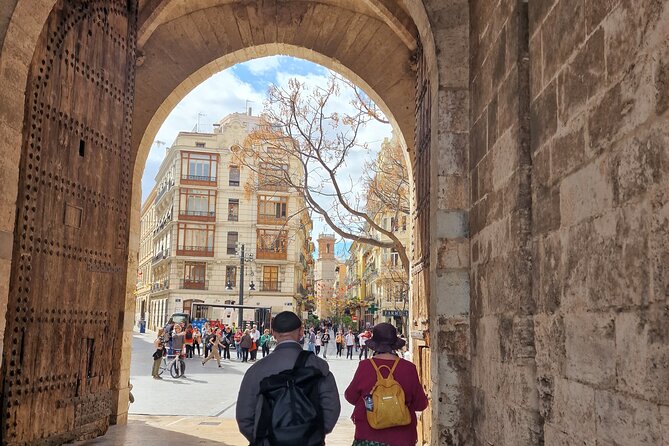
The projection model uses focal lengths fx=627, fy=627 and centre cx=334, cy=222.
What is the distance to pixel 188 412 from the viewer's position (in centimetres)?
976

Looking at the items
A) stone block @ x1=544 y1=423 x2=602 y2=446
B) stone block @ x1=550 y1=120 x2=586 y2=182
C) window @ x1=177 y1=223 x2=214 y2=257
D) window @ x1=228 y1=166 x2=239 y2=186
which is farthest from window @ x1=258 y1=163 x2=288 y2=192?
window @ x1=228 y1=166 x2=239 y2=186

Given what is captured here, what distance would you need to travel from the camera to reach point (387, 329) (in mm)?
3994

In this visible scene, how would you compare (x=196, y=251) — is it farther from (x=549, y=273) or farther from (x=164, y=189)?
(x=549, y=273)

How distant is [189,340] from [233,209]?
23.7m

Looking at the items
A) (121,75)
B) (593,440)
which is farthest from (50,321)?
(593,440)

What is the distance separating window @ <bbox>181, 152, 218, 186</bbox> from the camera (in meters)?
44.8

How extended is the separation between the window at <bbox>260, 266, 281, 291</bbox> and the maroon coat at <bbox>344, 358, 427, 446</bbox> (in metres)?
40.5

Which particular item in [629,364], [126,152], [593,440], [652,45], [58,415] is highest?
[126,152]

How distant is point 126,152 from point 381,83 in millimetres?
3698

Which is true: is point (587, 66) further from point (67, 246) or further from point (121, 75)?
point (121, 75)

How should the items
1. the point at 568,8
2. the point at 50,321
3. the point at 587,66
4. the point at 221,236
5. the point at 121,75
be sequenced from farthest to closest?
the point at 221,236, the point at 121,75, the point at 50,321, the point at 568,8, the point at 587,66

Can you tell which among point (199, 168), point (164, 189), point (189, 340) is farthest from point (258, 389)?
point (164, 189)

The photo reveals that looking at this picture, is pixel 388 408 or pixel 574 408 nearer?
pixel 574 408

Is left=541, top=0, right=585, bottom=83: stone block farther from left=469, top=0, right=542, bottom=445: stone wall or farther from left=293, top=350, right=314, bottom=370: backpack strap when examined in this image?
left=293, top=350, right=314, bottom=370: backpack strap
